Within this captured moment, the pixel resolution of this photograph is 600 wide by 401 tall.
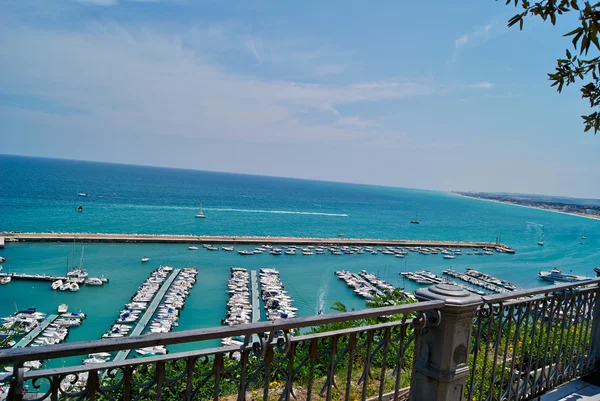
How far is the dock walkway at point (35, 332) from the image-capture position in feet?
70.5

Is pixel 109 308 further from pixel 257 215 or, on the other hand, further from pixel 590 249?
pixel 590 249

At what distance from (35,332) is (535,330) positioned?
86.7ft

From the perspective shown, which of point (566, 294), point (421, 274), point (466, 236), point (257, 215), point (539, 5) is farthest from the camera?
point (257, 215)

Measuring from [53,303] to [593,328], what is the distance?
32.9m

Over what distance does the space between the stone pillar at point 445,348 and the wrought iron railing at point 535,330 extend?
0.90 ft

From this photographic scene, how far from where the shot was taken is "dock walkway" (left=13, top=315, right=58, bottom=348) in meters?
21.5

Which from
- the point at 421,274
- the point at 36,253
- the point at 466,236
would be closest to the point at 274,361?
the point at 421,274

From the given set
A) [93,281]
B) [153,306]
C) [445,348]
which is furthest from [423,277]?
[445,348]

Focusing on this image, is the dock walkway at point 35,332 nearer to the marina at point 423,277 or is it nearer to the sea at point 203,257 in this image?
the sea at point 203,257

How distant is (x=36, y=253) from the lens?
140 feet

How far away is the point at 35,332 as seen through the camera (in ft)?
75.2

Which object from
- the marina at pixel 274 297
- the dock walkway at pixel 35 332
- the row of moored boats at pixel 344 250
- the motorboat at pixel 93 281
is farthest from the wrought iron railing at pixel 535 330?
the row of moored boats at pixel 344 250

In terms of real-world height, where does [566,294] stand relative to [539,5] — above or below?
below

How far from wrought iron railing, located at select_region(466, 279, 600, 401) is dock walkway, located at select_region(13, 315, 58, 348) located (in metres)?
23.4
